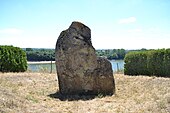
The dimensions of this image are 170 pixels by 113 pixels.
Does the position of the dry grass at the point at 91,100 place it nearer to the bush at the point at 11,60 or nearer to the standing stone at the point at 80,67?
the standing stone at the point at 80,67

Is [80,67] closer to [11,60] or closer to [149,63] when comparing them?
[149,63]

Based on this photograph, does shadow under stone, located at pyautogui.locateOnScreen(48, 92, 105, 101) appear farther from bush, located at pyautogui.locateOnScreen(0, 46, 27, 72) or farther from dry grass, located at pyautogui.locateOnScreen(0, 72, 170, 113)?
bush, located at pyautogui.locateOnScreen(0, 46, 27, 72)

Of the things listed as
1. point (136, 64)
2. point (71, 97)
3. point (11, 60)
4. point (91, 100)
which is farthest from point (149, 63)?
point (11, 60)

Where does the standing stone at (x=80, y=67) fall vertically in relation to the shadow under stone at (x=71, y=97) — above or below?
above

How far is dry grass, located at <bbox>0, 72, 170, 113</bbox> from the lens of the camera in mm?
8719

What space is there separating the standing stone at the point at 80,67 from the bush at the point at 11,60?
302 inches

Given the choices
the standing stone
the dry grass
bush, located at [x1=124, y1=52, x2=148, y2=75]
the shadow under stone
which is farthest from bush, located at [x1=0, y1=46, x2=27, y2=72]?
the shadow under stone

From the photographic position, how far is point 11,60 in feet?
62.9

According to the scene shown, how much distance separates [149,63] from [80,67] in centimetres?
636

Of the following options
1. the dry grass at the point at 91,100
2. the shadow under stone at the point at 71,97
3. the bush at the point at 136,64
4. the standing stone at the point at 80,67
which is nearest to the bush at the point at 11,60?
the dry grass at the point at 91,100

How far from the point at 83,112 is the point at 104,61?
369 centimetres

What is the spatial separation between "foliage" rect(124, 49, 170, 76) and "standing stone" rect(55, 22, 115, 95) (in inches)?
197

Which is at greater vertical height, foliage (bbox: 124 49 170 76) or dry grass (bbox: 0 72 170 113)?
foliage (bbox: 124 49 170 76)

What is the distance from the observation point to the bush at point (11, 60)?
62.1 ft
